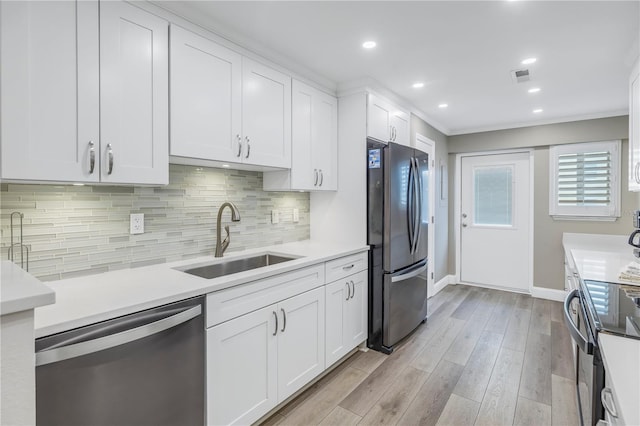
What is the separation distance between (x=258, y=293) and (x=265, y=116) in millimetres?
1206

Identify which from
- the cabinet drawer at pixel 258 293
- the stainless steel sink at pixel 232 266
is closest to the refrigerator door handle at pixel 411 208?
the cabinet drawer at pixel 258 293

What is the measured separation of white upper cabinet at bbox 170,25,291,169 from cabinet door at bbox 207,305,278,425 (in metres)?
0.97

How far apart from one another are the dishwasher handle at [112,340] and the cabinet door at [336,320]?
111 centimetres

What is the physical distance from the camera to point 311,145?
2621 millimetres

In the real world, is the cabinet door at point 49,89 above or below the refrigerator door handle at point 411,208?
above

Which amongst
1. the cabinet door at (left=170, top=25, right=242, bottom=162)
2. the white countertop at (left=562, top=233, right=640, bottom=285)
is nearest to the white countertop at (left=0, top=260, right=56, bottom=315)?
the cabinet door at (left=170, top=25, right=242, bottom=162)

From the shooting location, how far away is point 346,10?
177 cm

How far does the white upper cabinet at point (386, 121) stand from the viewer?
2804 mm

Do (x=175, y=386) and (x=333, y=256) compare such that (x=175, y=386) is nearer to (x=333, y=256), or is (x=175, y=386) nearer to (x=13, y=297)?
(x=13, y=297)

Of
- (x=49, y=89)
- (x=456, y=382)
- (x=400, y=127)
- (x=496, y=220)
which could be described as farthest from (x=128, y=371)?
(x=496, y=220)

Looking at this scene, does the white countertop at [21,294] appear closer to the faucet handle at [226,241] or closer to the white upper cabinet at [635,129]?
the faucet handle at [226,241]

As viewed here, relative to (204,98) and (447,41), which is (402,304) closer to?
(447,41)

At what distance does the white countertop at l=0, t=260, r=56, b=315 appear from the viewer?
0.75m

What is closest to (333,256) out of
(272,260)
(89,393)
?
(272,260)
